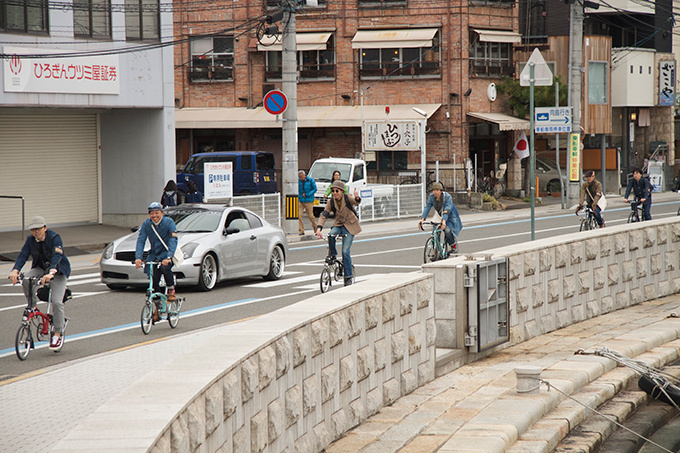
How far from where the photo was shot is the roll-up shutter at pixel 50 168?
25.3m

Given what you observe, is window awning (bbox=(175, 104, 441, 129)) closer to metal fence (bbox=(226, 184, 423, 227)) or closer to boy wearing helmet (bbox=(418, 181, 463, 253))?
metal fence (bbox=(226, 184, 423, 227))

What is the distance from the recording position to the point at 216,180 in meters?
27.2

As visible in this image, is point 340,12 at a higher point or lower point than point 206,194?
A: higher

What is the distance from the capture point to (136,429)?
4293mm

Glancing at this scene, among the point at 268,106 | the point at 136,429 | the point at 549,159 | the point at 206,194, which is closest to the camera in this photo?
the point at 136,429

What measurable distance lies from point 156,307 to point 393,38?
32629 mm

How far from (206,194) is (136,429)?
2267 cm

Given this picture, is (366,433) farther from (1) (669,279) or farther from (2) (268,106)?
(2) (268,106)

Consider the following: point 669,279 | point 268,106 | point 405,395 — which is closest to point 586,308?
point 669,279

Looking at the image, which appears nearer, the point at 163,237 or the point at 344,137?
the point at 163,237

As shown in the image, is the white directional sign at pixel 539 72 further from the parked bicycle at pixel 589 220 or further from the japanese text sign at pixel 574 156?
the japanese text sign at pixel 574 156

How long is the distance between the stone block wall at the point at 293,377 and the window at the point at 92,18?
60.0 feet

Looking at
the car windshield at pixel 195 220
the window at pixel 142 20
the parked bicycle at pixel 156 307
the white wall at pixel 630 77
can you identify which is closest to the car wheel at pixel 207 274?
the car windshield at pixel 195 220

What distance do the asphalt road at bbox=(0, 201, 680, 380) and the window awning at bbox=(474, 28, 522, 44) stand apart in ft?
62.4
